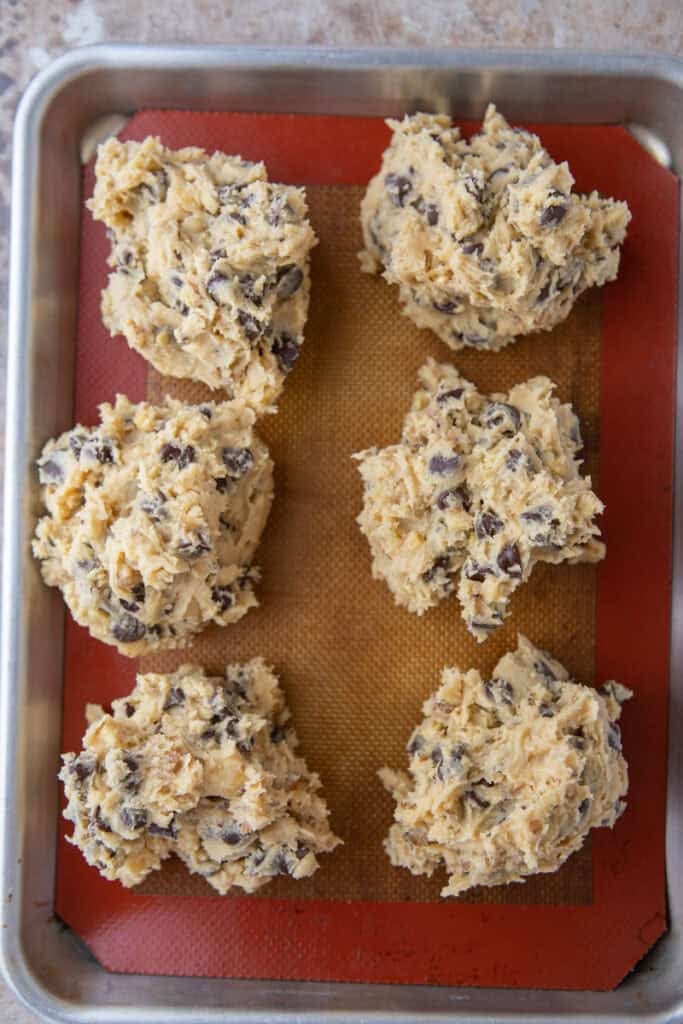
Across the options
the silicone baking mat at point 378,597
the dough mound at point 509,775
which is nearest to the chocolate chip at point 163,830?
the silicone baking mat at point 378,597

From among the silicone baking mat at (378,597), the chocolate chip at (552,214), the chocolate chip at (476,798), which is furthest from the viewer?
the silicone baking mat at (378,597)

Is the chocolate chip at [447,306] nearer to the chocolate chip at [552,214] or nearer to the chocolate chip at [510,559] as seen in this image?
the chocolate chip at [552,214]

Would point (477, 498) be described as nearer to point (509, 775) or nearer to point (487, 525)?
point (487, 525)

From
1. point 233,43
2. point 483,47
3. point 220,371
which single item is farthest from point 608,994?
point 233,43

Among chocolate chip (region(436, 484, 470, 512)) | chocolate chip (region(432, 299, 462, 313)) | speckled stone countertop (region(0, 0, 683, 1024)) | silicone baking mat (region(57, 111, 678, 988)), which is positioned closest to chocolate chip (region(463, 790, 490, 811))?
silicone baking mat (region(57, 111, 678, 988))

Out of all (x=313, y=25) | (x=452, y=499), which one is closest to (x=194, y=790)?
(x=452, y=499)

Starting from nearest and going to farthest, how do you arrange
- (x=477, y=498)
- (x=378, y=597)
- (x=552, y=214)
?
(x=552, y=214), (x=477, y=498), (x=378, y=597)

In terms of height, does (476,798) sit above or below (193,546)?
below
